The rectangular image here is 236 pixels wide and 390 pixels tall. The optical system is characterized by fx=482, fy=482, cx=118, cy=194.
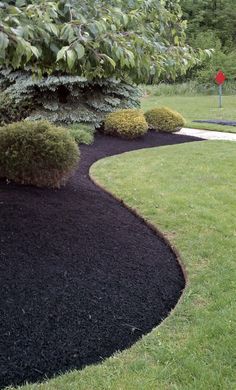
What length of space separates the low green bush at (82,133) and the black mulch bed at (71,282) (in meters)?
4.41

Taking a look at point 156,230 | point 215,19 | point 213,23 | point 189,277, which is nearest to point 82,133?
point 156,230

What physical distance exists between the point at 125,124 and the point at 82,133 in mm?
1073

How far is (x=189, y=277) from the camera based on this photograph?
12.3 ft

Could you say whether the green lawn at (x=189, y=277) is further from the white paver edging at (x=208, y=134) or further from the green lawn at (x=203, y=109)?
the green lawn at (x=203, y=109)

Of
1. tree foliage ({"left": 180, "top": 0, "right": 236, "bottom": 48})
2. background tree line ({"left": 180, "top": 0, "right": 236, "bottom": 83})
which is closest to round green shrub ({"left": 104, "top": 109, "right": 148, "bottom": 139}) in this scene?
background tree line ({"left": 180, "top": 0, "right": 236, "bottom": 83})

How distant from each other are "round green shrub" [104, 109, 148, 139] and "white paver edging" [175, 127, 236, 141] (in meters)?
1.65

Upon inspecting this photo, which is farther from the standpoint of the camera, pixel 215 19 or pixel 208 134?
pixel 215 19

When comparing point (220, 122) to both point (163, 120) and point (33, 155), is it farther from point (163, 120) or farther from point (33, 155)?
point (33, 155)

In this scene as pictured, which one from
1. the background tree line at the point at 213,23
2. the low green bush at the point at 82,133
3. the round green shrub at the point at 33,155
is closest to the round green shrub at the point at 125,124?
the low green bush at the point at 82,133

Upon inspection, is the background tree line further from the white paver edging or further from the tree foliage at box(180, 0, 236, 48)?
the white paver edging

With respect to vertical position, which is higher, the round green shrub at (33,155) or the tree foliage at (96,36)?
the tree foliage at (96,36)

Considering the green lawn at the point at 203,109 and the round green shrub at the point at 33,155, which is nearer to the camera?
the round green shrub at the point at 33,155

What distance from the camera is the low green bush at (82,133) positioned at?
30.5 feet

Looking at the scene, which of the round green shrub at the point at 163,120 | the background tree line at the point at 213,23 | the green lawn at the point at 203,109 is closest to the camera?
the round green shrub at the point at 163,120
